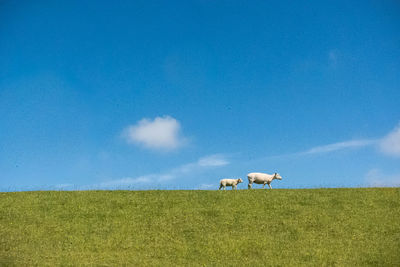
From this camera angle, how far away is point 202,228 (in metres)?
23.4

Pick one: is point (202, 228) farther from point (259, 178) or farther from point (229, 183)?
point (259, 178)

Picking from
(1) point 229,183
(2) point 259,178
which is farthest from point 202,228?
(2) point 259,178

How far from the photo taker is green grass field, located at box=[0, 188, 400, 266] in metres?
19.8

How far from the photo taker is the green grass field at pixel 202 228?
19.8m

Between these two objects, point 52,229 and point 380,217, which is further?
point 380,217

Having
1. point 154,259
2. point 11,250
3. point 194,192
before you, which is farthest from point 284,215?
point 11,250

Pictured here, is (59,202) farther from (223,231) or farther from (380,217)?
(380,217)

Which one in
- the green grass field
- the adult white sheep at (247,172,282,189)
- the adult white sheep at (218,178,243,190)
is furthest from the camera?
the adult white sheep at (247,172,282,189)

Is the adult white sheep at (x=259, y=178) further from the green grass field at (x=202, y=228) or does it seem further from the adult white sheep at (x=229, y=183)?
the green grass field at (x=202, y=228)

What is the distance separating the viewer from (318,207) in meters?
27.0

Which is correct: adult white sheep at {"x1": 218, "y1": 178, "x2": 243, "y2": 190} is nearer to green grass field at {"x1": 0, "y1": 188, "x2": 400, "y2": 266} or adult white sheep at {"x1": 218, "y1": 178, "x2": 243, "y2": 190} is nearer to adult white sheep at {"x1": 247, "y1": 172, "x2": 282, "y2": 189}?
adult white sheep at {"x1": 247, "y1": 172, "x2": 282, "y2": 189}

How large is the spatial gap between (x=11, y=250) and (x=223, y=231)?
11602mm

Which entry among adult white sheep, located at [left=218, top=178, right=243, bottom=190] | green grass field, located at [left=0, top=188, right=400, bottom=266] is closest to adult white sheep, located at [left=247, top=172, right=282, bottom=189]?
adult white sheep, located at [left=218, top=178, right=243, bottom=190]

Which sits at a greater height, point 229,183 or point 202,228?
point 229,183
